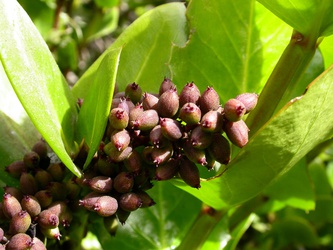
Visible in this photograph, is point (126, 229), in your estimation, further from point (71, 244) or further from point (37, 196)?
point (37, 196)

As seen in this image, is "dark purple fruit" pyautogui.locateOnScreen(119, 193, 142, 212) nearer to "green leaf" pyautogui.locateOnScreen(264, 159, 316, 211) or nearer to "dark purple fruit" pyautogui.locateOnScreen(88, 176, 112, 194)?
"dark purple fruit" pyautogui.locateOnScreen(88, 176, 112, 194)

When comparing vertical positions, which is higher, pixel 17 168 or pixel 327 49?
pixel 327 49

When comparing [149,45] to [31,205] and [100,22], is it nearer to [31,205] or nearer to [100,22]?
[31,205]

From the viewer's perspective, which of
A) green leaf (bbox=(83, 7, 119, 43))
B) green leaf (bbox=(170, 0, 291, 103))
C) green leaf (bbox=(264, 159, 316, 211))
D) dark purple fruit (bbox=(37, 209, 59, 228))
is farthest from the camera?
green leaf (bbox=(83, 7, 119, 43))

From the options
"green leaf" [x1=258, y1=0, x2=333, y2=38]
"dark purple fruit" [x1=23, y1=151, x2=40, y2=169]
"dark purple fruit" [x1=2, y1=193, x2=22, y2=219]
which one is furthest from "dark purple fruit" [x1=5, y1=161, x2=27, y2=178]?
"green leaf" [x1=258, y1=0, x2=333, y2=38]

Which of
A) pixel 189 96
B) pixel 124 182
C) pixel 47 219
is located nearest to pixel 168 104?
pixel 189 96

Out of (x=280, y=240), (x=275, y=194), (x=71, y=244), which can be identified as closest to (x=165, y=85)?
(x=71, y=244)
